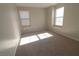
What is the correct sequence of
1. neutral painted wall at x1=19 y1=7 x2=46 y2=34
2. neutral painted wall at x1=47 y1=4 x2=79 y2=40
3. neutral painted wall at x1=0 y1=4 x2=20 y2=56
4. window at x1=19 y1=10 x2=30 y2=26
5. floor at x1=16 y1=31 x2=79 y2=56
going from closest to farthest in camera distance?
neutral painted wall at x1=0 y1=4 x2=20 y2=56 < floor at x1=16 y1=31 x2=79 y2=56 < neutral painted wall at x1=47 y1=4 x2=79 y2=40 < window at x1=19 y1=10 x2=30 y2=26 < neutral painted wall at x1=19 y1=7 x2=46 y2=34

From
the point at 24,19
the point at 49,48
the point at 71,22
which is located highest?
the point at 24,19

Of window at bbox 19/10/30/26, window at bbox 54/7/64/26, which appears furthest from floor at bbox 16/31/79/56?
window at bbox 54/7/64/26

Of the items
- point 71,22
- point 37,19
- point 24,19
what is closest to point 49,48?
point 71,22

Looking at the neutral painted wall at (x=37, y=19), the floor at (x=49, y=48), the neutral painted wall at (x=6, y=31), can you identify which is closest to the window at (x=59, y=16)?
the neutral painted wall at (x=37, y=19)

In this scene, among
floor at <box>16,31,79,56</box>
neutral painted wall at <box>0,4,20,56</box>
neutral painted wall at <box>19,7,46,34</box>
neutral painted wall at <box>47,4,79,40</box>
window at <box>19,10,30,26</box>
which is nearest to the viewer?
neutral painted wall at <box>0,4,20,56</box>

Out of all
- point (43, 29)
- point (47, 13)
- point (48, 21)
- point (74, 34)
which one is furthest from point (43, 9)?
point (74, 34)

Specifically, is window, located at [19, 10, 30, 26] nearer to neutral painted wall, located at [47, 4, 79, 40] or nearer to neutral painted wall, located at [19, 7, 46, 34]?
neutral painted wall, located at [19, 7, 46, 34]

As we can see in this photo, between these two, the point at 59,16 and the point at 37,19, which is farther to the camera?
the point at 37,19

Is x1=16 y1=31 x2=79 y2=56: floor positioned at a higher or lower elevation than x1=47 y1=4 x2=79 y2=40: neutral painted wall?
lower

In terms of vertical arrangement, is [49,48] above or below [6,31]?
below

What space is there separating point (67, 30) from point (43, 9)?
2.03 meters

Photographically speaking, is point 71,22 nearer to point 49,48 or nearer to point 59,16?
point 59,16

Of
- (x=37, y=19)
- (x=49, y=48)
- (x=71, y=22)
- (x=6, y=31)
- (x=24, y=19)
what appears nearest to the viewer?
(x=6, y=31)

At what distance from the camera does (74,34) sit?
2619 millimetres
